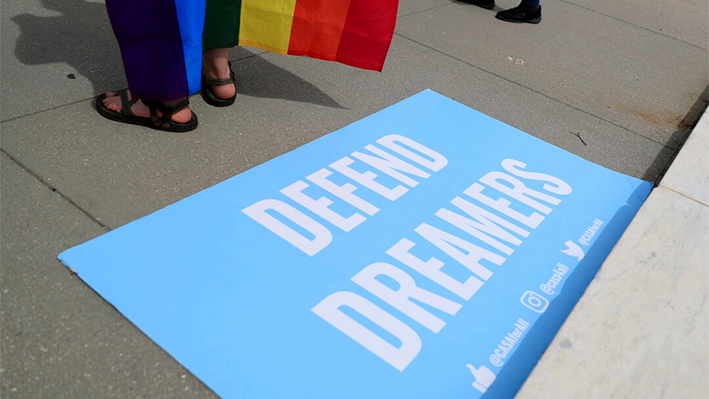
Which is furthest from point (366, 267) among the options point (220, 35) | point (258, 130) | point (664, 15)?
point (664, 15)

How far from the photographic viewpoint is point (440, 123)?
9.62 ft

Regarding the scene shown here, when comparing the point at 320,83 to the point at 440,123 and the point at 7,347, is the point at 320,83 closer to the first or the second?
the point at 440,123

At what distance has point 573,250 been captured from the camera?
7.19 feet

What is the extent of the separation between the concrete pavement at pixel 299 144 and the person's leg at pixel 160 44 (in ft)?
0.72

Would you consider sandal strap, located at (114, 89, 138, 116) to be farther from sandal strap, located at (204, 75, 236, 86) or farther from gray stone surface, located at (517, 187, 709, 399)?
gray stone surface, located at (517, 187, 709, 399)

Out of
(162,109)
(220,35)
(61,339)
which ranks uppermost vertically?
(220,35)

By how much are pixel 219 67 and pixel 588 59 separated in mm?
2644

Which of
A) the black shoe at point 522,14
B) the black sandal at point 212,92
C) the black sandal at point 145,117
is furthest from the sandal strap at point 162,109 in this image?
the black shoe at point 522,14

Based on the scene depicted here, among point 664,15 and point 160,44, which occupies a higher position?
point 160,44

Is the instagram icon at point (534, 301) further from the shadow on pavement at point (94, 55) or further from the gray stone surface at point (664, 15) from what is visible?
the gray stone surface at point (664, 15)

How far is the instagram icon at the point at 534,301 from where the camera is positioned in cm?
190

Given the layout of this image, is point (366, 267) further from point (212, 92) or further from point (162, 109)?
point (212, 92)

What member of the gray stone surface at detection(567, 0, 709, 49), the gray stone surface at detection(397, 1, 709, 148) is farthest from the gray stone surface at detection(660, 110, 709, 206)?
the gray stone surface at detection(567, 0, 709, 49)

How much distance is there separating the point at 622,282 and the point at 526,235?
402 mm
